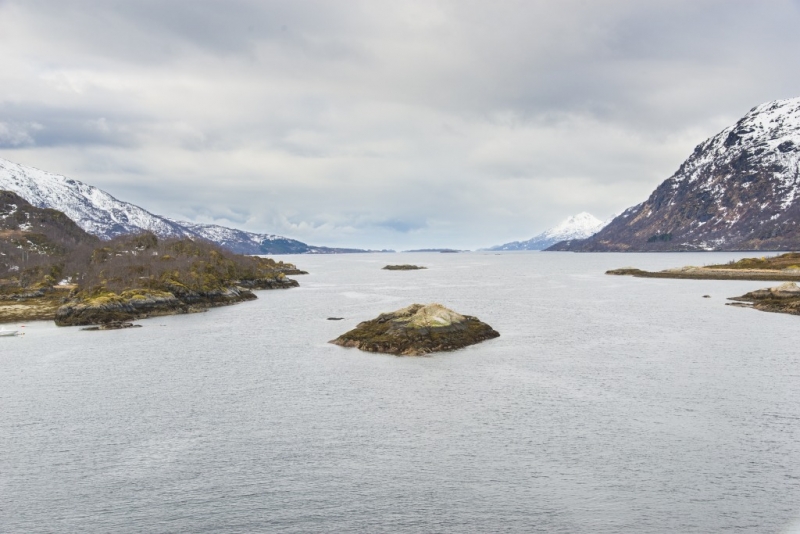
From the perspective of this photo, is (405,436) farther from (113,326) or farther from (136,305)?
(136,305)

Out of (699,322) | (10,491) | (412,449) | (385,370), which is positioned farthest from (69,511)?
(699,322)

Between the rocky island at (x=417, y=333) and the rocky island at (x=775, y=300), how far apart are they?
58.7 m

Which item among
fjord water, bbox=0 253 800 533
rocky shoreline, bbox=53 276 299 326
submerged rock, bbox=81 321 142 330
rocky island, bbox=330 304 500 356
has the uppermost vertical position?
rocky shoreline, bbox=53 276 299 326

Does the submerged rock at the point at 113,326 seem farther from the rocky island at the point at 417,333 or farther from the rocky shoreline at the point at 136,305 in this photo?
the rocky island at the point at 417,333

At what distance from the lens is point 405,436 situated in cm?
3841

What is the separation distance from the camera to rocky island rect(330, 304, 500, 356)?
2712 inches

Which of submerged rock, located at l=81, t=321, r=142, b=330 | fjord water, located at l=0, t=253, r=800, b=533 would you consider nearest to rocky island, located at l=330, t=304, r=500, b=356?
fjord water, located at l=0, t=253, r=800, b=533

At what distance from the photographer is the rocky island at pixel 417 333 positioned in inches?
2712

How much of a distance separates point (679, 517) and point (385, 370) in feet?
117

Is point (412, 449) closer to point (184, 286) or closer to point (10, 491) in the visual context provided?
point (10, 491)

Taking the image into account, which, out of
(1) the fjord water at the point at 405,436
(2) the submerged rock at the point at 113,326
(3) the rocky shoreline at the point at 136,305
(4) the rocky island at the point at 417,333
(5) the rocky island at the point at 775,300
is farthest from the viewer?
(3) the rocky shoreline at the point at 136,305

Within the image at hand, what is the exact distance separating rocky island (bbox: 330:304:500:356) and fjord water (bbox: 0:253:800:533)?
295 centimetres

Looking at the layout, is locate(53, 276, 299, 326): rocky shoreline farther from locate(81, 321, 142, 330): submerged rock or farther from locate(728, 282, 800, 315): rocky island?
locate(728, 282, 800, 315): rocky island

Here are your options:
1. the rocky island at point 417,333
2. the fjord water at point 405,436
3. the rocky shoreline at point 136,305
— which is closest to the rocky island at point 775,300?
the fjord water at point 405,436
